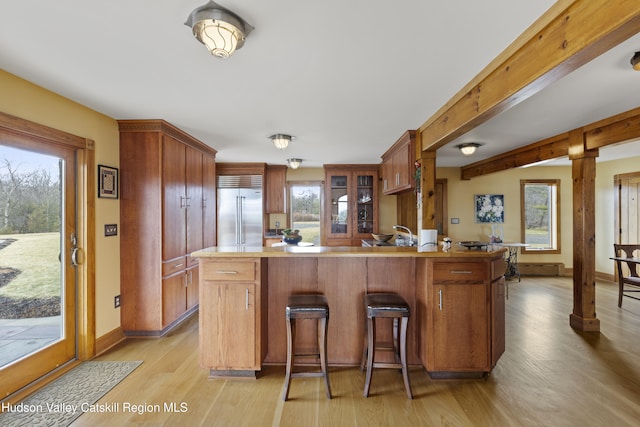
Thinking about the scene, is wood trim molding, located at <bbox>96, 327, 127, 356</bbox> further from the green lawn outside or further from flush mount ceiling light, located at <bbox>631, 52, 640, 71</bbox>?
flush mount ceiling light, located at <bbox>631, 52, 640, 71</bbox>

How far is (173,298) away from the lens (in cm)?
345

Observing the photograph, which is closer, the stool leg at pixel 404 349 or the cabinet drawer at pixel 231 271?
the stool leg at pixel 404 349

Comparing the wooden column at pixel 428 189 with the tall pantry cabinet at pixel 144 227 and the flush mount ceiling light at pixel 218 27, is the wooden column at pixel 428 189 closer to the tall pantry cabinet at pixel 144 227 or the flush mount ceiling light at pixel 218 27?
the flush mount ceiling light at pixel 218 27

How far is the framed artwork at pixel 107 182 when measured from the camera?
9.62 ft

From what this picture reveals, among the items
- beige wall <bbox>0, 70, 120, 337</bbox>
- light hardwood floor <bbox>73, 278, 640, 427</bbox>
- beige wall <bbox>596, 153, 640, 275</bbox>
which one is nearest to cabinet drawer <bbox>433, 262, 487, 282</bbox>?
light hardwood floor <bbox>73, 278, 640, 427</bbox>

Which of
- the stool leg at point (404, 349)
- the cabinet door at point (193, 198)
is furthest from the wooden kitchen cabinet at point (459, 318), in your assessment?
the cabinet door at point (193, 198)

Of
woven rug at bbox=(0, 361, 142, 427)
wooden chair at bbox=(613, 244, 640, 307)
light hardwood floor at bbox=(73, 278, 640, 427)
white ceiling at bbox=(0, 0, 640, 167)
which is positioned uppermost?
white ceiling at bbox=(0, 0, 640, 167)

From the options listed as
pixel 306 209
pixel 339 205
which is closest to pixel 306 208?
pixel 306 209

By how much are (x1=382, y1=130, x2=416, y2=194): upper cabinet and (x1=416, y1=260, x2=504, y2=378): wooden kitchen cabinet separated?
4.73 feet

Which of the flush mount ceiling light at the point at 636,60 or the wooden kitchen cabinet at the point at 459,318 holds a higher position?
the flush mount ceiling light at the point at 636,60

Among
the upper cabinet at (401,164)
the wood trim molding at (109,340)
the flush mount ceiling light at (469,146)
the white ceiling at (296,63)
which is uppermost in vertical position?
the white ceiling at (296,63)

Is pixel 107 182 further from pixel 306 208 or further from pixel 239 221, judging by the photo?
pixel 306 208

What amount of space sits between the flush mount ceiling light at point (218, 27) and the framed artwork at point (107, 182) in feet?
6.98

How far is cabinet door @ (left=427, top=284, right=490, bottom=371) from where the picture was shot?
2387 millimetres
